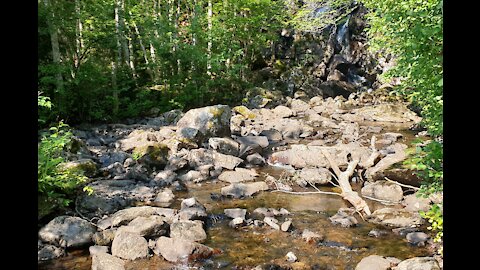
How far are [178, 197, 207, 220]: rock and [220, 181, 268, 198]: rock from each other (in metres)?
1.28

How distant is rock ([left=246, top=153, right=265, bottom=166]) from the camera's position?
13146 mm

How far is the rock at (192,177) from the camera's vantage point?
1127 centimetres

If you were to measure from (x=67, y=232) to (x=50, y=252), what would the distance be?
1.52 feet

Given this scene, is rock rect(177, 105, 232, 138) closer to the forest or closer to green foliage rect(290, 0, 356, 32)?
the forest

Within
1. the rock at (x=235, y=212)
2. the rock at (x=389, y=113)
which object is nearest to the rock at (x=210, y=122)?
the rock at (x=235, y=212)

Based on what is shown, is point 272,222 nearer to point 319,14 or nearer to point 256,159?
point 256,159

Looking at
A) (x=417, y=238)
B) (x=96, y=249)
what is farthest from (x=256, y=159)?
(x=96, y=249)

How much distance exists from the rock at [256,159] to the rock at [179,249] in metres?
6.54

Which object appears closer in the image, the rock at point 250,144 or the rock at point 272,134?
the rock at point 250,144

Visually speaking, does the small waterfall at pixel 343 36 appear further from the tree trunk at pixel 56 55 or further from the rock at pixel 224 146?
the tree trunk at pixel 56 55

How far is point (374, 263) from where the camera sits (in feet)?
19.7

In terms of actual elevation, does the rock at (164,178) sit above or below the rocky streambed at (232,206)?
below
